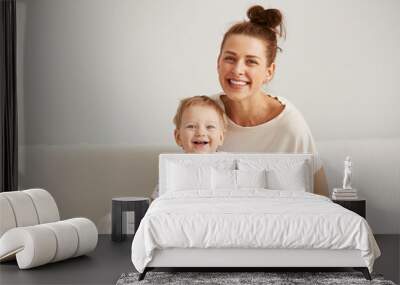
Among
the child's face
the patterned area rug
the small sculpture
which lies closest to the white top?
the child's face

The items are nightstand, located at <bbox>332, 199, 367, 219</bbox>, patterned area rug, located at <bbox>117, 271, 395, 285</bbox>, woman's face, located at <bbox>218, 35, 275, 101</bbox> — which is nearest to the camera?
patterned area rug, located at <bbox>117, 271, 395, 285</bbox>

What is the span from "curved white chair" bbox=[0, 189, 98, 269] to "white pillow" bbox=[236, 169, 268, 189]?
1536 mm

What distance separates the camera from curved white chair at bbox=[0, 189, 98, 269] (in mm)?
5414

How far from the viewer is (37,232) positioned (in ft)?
17.8

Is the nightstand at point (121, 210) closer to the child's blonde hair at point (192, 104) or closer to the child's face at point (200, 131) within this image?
the child's face at point (200, 131)

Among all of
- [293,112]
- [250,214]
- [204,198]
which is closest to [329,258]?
[250,214]

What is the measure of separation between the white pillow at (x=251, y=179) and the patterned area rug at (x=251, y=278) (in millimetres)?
1450

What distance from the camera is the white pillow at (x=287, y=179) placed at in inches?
264

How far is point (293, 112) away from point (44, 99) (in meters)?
2.75

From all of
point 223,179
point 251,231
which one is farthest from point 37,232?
point 223,179

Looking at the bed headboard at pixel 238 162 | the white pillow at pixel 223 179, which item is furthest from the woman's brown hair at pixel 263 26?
the white pillow at pixel 223 179

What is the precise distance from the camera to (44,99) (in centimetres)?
747

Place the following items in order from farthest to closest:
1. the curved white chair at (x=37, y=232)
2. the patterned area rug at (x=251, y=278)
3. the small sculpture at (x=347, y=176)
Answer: the small sculpture at (x=347, y=176)
the curved white chair at (x=37, y=232)
the patterned area rug at (x=251, y=278)

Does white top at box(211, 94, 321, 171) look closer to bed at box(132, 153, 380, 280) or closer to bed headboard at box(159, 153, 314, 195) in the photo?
bed headboard at box(159, 153, 314, 195)
